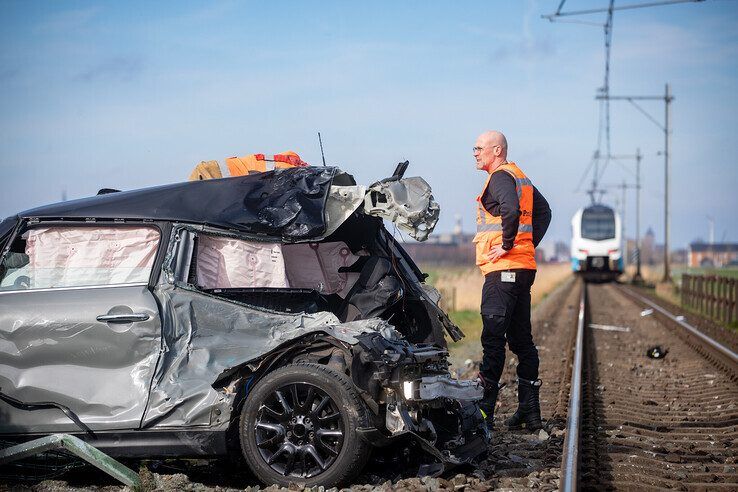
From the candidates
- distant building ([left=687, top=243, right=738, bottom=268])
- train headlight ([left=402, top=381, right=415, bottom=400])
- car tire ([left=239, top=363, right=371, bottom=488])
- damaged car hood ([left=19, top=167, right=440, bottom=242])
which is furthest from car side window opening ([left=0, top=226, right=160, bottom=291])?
distant building ([left=687, top=243, right=738, bottom=268])

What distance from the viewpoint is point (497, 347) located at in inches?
298

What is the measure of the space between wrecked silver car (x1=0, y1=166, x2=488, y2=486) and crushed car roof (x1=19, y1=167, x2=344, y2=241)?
0.01m

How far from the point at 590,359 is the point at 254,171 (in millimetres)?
8249

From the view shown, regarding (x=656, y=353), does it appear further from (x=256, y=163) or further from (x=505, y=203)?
(x=256, y=163)

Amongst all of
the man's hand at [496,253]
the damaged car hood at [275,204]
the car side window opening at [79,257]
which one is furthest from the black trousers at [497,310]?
the car side window opening at [79,257]

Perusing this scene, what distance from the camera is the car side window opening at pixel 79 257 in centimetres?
602

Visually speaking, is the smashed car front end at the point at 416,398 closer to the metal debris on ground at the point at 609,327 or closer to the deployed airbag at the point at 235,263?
the deployed airbag at the point at 235,263

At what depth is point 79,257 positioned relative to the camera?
611 cm

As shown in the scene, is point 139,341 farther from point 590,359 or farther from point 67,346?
point 590,359

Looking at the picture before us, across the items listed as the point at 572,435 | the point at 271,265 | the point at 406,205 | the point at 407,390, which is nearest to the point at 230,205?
the point at 271,265

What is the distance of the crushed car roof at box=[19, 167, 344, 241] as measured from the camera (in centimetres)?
614

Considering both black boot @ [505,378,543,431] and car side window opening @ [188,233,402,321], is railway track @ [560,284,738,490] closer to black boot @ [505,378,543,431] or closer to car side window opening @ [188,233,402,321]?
black boot @ [505,378,543,431]

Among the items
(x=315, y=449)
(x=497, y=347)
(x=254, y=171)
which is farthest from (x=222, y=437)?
(x=497, y=347)

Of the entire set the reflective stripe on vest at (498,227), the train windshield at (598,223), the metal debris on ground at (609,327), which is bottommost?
the metal debris on ground at (609,327)
